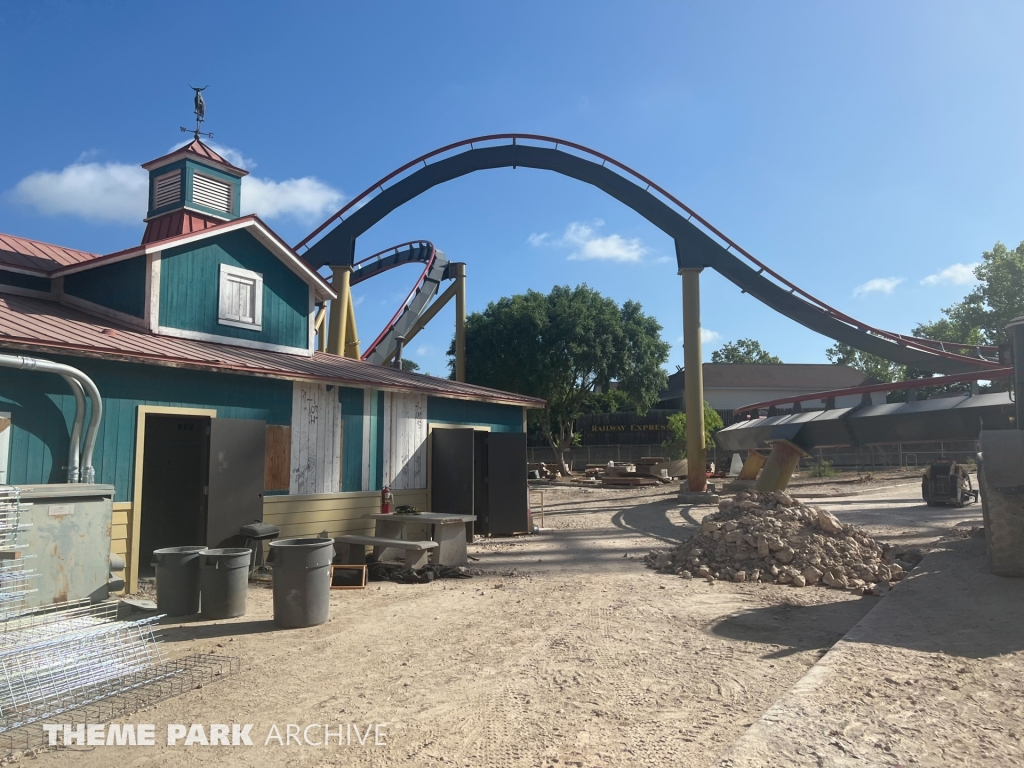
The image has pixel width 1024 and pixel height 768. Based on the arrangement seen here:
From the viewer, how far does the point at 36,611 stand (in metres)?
6.80

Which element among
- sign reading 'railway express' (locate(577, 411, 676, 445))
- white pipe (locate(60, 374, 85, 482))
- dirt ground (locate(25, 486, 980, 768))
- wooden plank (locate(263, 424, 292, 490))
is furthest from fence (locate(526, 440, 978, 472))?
white pipe (locate(60, 374, 85, 482))

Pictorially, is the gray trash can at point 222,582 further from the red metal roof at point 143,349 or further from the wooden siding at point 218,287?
the wooden siding at point 218,287

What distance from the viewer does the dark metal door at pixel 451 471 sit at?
1416 centimetres

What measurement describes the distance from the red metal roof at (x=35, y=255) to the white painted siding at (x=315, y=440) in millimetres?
4351

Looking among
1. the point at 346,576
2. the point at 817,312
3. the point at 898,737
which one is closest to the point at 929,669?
the point at 898,737

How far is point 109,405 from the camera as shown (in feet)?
30.0

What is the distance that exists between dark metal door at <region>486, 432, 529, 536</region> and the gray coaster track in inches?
462

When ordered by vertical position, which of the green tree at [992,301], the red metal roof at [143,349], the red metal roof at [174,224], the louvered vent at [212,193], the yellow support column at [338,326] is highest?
the green tree at [992,301]

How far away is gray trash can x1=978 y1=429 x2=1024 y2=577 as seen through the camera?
781cm

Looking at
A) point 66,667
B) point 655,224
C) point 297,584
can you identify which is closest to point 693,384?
point 655,224

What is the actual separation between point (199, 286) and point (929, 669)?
1130cm

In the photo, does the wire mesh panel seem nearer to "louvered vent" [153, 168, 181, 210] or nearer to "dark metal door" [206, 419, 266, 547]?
"dark metal door" [206, 419, 266, 547]

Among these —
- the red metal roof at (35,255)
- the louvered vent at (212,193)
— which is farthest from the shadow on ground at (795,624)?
the louvered vent at (212,193)

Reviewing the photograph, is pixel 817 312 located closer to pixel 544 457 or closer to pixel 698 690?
pixel 698 690
